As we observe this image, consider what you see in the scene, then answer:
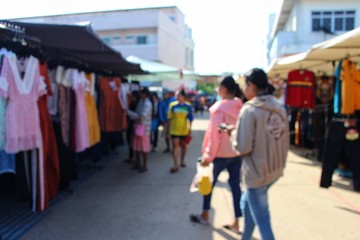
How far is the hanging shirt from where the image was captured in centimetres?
638

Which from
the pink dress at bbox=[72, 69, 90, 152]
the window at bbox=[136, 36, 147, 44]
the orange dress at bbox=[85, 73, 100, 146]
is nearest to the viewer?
the pink dress at bbox=[72, 69, 90, 152]

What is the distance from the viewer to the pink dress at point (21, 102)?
3.49m

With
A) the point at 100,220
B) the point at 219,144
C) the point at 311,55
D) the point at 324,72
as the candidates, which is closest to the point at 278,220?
the point at 219,144

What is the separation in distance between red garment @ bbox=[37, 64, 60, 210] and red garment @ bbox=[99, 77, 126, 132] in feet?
6.32

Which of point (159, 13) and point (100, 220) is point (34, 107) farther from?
point (159, 13)

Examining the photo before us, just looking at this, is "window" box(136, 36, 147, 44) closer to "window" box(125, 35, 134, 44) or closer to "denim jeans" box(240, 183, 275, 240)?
"window" box(125, 35, 134, 44)

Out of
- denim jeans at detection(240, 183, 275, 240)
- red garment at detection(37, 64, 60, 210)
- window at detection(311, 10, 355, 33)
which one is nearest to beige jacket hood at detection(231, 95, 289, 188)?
denim jeans at detection(240, 183, 275, 240)

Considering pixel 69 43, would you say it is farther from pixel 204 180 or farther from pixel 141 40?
pixel 141 40

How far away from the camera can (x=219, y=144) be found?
3482 mm

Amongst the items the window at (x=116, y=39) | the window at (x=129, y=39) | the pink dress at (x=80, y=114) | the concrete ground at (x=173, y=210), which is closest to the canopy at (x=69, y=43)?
the pink dress at (x=80, y=114)

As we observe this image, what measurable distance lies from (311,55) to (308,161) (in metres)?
3.12

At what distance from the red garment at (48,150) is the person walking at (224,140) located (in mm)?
2020

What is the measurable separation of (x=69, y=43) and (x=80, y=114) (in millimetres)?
1109

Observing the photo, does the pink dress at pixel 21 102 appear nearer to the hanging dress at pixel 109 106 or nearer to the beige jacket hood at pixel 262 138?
the hanging dress at pixel 109 106
